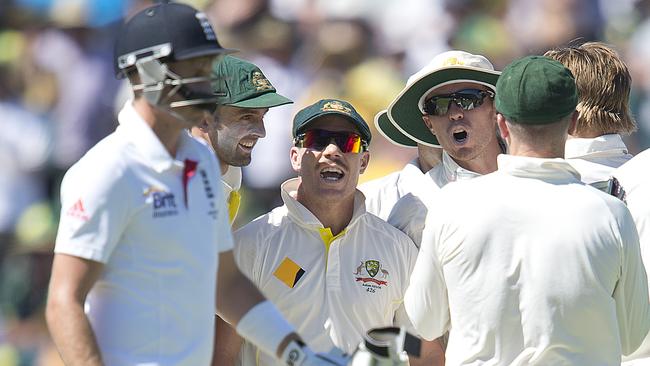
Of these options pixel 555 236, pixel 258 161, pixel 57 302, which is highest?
pixel 555 236

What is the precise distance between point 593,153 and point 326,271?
1.10 m

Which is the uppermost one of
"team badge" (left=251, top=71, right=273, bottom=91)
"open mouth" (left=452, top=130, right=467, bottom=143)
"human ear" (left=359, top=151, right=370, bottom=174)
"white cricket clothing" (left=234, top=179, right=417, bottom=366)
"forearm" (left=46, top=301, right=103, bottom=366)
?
"team badge" (left=251, top=71, right=273, bottom=91)

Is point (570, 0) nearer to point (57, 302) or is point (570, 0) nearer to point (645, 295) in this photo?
point (645, 295)

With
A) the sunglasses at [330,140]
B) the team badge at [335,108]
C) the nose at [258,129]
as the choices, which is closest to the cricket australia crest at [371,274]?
the sunglasses at [330,140]

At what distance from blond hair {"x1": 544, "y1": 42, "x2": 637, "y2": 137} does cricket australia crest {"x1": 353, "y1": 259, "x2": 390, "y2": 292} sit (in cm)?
89

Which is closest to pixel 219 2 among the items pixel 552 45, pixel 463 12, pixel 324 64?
pixel 324 64

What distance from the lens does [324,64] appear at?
22.9 feet

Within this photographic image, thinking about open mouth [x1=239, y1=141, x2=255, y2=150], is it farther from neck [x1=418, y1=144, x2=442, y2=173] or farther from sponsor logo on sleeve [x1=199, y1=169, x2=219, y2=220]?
sponsor logo on sleeve [x1=199, y1=169, x2=219, y2=220]

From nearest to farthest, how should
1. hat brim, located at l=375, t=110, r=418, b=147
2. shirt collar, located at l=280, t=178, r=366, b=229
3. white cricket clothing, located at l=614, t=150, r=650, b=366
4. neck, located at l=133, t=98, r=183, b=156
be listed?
neck, located at l=133, t=98, r=183, b=156, white cricket clothing, located at l=614, t=150, r=650, b=366, shirt collar, located at l=280, t=178, r=366, b=229, hat brim, located at l=375, t=110, r=418, b=147

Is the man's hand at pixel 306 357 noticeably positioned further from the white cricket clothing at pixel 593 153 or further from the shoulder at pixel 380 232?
the white cricket clothing at pixel 593 153

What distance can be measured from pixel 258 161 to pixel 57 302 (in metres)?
4.10

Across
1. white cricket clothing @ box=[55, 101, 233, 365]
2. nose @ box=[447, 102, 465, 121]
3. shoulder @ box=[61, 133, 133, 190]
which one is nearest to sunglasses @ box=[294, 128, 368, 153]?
nose @ box=[447, 102, 465, 121]

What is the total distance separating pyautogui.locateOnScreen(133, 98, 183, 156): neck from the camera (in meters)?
3.10

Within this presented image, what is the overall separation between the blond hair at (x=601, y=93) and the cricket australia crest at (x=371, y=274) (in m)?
0.89
